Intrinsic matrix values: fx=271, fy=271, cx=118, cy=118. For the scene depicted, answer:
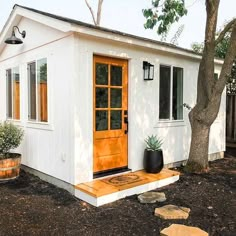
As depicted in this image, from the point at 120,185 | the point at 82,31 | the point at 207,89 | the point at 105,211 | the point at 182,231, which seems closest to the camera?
the point at 182,231

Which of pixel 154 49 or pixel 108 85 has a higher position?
pixel 154 49

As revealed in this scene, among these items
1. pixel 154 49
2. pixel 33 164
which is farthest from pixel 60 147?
pixel 154 49

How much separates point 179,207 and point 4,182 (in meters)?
3.57

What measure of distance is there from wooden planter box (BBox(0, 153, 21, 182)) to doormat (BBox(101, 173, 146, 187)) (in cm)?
203

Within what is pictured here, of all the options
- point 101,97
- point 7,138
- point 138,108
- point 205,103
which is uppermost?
point 101,97

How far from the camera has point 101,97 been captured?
5188mm

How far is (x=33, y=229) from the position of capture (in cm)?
353

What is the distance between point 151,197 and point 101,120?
5.54 ft

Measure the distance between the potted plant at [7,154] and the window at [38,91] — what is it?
0.53 m

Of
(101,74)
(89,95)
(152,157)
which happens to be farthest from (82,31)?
(152,157)

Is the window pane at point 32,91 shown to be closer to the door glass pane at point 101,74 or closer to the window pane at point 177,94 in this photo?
the door glass pane at point 101,74

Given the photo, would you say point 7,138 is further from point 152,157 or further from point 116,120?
point 152,157

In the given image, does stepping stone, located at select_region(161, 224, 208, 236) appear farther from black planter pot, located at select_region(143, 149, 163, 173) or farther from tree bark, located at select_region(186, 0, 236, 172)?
tree bark, located at select_region(186, 0, 236, 172)

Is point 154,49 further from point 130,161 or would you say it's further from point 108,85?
point 130,161
